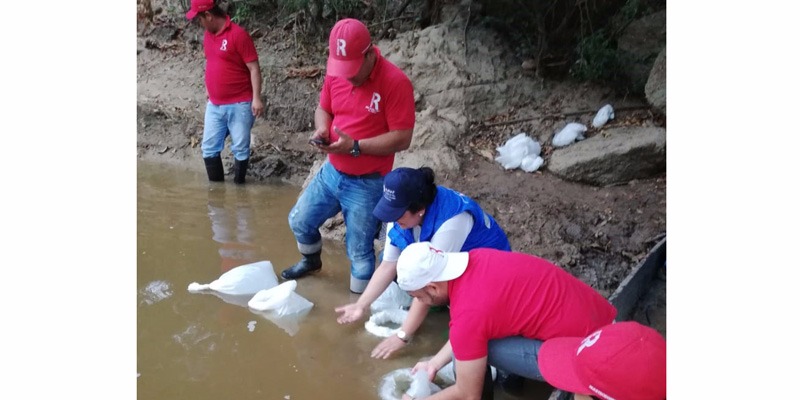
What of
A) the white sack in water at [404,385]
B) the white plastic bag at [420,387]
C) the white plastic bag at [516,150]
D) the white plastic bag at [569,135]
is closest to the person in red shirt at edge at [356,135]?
the white sack in water at [404,385]

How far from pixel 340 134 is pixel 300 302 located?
1072 millimetres

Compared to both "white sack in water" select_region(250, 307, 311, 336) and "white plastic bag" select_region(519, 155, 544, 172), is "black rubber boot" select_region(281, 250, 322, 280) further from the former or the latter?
"white plastic bag" select_region(519, 155, 544, 172)

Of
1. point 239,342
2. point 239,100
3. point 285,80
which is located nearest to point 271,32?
point 285,80

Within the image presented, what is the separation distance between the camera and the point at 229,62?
561cm

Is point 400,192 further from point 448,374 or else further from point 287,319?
point 287,319

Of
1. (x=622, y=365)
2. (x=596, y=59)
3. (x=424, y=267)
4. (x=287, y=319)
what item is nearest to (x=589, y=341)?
(x=622, y=365)

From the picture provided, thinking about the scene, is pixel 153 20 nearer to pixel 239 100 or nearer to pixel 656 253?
pixel 239 100

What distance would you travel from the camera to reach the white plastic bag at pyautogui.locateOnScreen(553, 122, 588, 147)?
5.86 meters

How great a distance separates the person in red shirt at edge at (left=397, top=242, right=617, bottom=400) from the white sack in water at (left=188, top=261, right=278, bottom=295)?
164 cm

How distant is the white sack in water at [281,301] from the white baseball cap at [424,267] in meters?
1.37

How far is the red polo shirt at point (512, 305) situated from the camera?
98.2 inches

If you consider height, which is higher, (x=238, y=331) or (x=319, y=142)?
(x=319, y=142)

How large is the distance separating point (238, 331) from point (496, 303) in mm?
1704

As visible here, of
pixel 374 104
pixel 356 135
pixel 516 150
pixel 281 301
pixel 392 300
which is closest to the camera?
pixel 374 104
